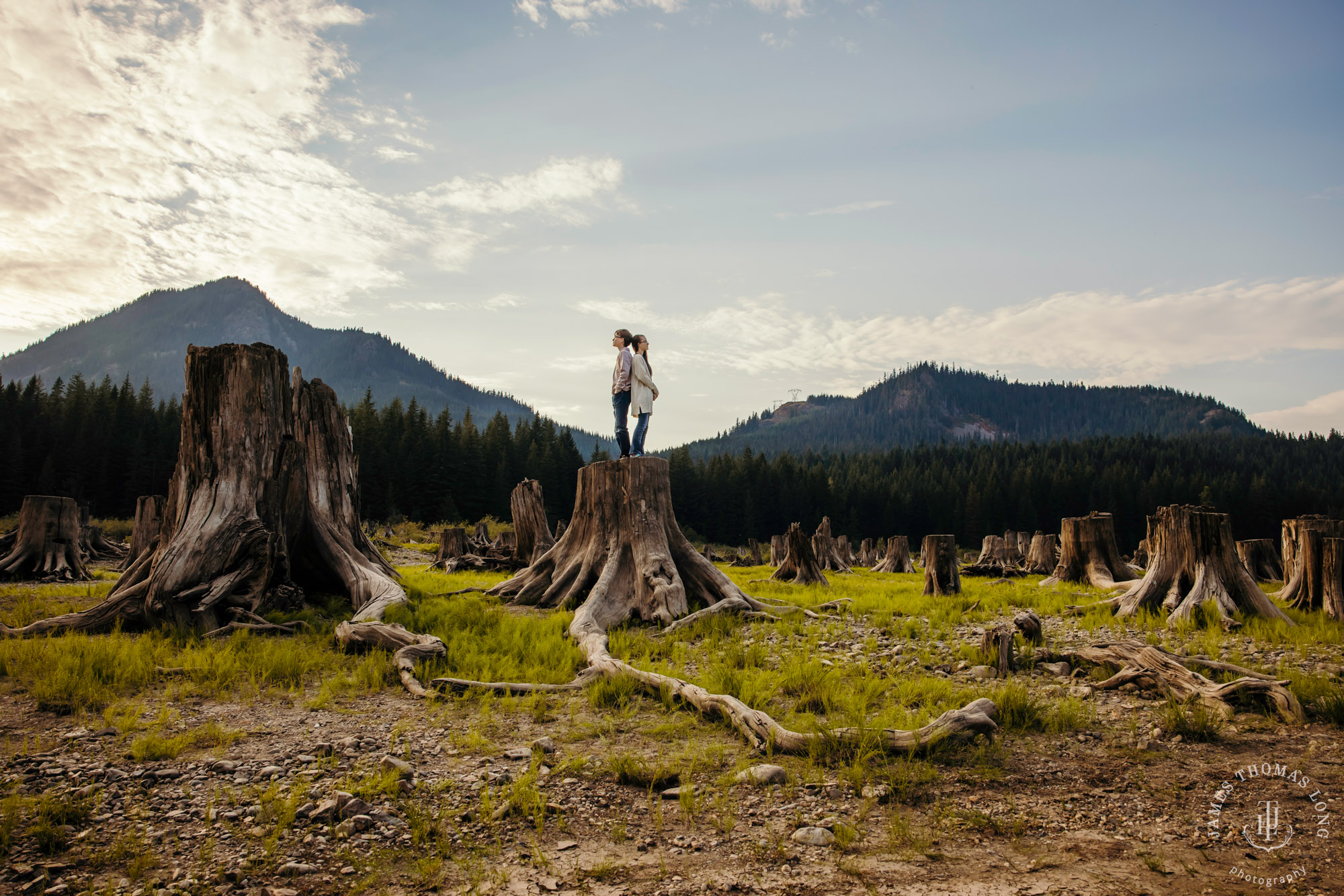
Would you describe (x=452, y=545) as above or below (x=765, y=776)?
above

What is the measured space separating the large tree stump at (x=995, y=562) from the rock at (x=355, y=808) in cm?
2103

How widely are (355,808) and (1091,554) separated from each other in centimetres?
1692

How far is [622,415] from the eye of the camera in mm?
11586

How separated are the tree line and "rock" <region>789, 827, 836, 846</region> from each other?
42.4 metres

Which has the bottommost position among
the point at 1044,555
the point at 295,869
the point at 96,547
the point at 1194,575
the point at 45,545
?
the point at 295,869

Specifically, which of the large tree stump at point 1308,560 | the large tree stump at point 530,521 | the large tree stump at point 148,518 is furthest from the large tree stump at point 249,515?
the large tree stump at point 1308,560

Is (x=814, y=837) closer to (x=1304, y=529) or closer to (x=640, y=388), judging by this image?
(x=640, y=388)

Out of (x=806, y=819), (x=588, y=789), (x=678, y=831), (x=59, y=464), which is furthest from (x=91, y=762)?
(x=59, y=464)

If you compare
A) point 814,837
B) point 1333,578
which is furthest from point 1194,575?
point 814,837

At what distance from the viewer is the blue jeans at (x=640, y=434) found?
1130 cm

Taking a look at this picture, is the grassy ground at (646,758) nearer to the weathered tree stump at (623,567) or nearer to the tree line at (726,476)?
the weathered tree stump at (623,567)

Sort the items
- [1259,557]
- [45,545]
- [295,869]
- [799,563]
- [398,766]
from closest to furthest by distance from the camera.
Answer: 1. [295,869]
2. [398,766]
3. [45,545]
4. [1259,557]
5. [799,563]

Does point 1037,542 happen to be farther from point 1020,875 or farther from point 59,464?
→ point 59,464

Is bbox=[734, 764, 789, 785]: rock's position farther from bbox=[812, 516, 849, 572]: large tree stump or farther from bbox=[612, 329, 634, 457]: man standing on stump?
bbox=[812, 516, 849, 572]: large tree stump
